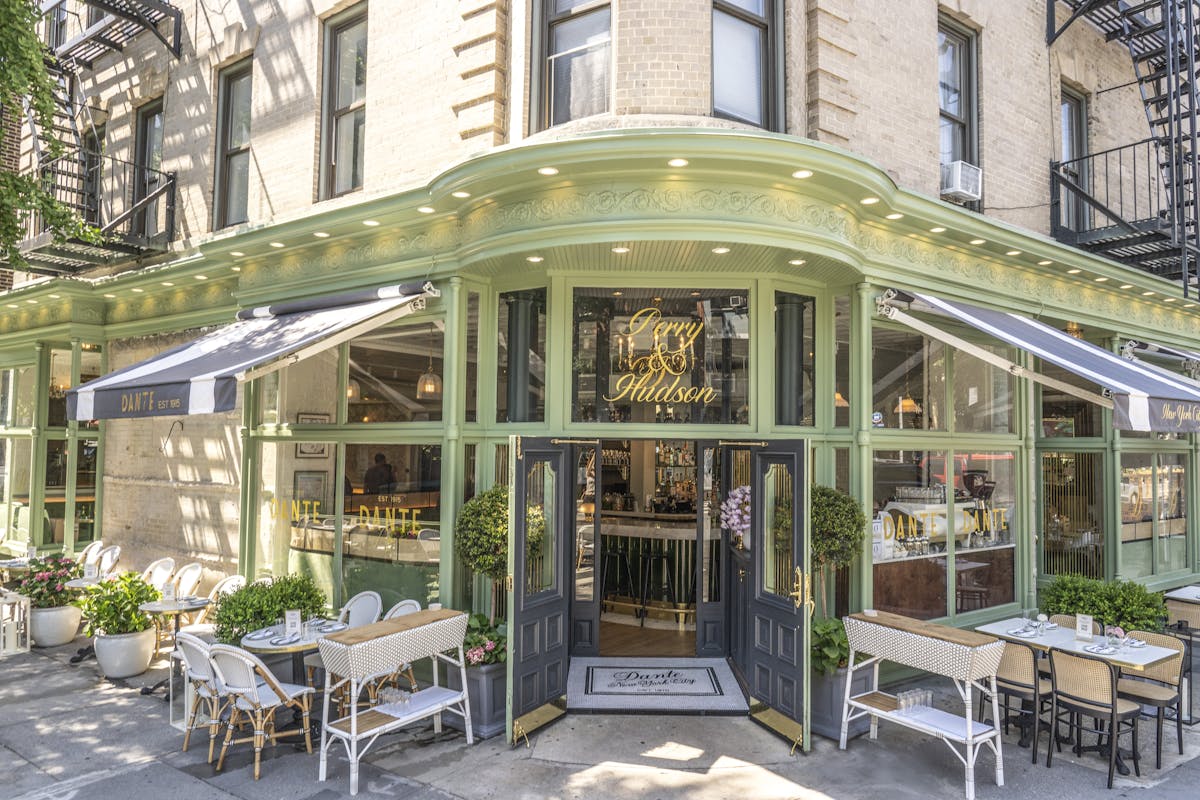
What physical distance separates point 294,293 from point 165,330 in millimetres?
3678

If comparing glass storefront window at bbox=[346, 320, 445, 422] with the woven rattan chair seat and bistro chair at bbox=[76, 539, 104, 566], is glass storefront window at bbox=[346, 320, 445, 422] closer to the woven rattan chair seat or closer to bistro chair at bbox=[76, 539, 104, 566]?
bistro chair at bbox=[76, 539, 104, 566]

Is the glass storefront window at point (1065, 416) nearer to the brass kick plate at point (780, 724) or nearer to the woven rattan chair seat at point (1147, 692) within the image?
the woven rattan chair seat at point (1147, 692)

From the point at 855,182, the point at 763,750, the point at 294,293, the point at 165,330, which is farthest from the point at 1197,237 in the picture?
the point at 165,330

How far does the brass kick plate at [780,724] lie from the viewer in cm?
687

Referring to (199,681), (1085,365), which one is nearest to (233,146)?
(199,681)

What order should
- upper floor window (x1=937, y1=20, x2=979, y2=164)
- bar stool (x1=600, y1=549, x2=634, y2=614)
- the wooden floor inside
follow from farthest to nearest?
bar stool (x1=600, y1=549, x2=634, y2=614), upper floor window (x1=937, y1=20, x2=979, y2=164), the wooden floor inside

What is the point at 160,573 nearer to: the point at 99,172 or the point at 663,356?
the point at 99,172

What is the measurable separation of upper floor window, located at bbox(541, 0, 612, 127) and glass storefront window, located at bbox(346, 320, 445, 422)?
2.55 meters

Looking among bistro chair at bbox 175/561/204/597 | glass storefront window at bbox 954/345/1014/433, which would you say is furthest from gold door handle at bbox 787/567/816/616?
bistro chair at bbox 175/561/204/597

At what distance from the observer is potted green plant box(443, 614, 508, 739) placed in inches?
286

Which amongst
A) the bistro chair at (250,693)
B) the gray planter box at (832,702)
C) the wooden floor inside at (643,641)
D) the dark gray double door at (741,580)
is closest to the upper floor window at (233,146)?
the dark gray double door at (741,580)

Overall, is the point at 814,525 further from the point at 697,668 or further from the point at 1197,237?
the point at 1197,237

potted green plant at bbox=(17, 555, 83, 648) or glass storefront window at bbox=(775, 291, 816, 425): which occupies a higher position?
glass storefront window at bbox=(775, 291, 816, 425)

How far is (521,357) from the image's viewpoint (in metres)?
8.23
